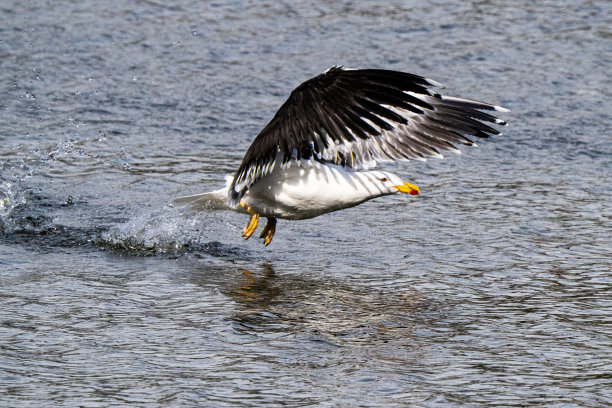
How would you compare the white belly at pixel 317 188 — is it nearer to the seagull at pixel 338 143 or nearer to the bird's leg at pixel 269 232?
the seagull at pixel 338 143

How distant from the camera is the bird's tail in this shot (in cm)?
745

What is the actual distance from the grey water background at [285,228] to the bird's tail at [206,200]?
0.22 m

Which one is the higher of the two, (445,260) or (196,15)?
(196,15)

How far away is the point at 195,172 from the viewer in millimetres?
9492

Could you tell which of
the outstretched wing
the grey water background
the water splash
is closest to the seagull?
the outstretched wing

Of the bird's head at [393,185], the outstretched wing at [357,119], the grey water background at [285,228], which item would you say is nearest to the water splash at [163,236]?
the grey water background at [285,228]

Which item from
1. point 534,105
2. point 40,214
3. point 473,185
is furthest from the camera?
point 534,105

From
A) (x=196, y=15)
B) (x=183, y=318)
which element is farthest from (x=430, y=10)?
(x=183, y=318)

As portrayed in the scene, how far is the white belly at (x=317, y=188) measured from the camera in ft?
23.3

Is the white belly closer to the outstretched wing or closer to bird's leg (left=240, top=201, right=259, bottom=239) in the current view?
the outstretched wing

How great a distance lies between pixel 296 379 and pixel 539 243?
326 cm

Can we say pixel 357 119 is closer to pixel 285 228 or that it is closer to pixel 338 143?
pixel 338 143

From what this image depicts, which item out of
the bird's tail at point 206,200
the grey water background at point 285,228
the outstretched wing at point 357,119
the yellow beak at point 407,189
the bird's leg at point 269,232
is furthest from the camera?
the bird's leg at point 269,232

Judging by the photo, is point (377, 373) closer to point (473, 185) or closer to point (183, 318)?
point (183, 318)
